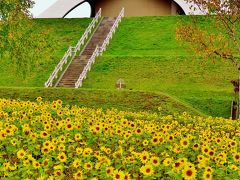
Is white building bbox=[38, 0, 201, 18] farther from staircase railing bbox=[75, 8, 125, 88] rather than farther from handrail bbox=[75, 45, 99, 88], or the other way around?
handrail bbox=[75, 45, 99, 88]

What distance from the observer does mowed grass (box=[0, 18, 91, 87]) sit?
30422 millimetres

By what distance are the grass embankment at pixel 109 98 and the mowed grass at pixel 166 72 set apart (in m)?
5.01

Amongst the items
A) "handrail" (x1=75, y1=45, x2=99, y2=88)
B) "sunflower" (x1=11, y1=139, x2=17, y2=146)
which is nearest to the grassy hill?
"handrail" (x1=75, y1=45, x2=99, y2=88)

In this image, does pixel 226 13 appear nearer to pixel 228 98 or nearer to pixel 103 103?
pixel 228 98

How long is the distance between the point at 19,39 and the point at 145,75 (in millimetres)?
10387

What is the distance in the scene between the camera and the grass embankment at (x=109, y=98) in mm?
18203

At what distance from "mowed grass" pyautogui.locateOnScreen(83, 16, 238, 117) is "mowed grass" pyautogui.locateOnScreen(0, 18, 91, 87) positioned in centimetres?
303

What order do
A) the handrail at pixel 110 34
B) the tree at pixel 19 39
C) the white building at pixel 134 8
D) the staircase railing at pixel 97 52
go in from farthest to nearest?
the white building at pixel 134 8
the handrail at pixel 110 34
the staircase railing at pixel 97 52
the tree at pixel 19 39

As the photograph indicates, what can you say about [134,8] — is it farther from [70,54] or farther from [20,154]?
[20,154]

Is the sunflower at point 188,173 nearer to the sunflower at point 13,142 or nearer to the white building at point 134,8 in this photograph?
the sunflower at point 13,142

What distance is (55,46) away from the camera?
77.7 ft

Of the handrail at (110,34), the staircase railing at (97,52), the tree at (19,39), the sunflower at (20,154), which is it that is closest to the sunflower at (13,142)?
the sunflower at (20,154)

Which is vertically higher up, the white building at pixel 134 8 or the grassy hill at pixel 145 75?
the white building at pixel 134 8

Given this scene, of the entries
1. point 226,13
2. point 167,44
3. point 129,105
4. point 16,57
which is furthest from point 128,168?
point 167,44
